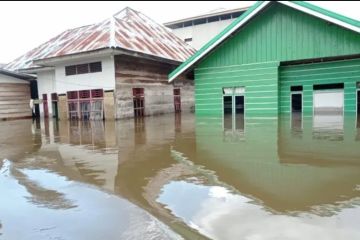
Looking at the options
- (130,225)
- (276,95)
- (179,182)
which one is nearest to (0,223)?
(130,225)

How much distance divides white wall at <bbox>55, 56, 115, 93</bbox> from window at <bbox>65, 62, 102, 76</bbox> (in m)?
0.17

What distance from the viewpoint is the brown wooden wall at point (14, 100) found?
72.0 ft

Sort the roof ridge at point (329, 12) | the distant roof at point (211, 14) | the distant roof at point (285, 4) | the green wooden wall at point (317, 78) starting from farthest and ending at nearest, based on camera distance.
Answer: the distant roof at point (211, 14), the green wooden wall at point (317, 78), the distant roof at point (285, 4), the roof ridge at point (329, 12)

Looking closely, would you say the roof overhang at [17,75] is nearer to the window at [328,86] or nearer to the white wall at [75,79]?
the white wall at [75,79]

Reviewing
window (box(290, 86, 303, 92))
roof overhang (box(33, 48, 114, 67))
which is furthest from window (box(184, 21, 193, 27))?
window (box(290, 86, 303, 92))

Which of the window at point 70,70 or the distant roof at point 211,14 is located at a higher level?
the distant roof at point 211,14

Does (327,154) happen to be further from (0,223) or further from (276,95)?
(276,95)

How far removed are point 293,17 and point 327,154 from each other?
914 centimetres

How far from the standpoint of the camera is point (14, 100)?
22.8m

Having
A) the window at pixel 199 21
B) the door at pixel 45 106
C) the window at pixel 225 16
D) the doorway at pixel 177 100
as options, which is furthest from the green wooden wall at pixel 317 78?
the window at pixel 199 21

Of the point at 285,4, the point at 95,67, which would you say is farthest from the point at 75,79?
the point at 285,4

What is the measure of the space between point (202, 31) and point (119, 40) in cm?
1787

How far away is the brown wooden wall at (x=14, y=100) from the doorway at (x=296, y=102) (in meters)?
17.8

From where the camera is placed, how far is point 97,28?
20594 mm
